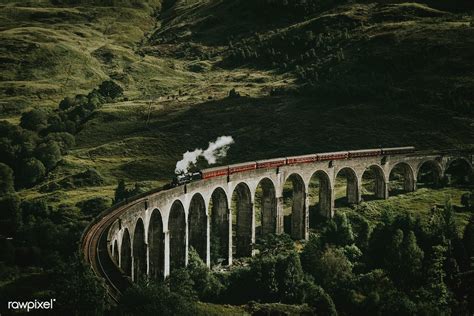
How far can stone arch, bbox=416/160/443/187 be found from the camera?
94.0 meters

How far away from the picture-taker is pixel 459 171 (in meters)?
96.4

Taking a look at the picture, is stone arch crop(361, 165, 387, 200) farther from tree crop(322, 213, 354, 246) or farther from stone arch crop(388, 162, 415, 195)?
tree crop(322, 213, 354, 246)

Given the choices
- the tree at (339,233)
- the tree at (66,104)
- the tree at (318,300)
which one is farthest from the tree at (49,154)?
the tree at (318,300)

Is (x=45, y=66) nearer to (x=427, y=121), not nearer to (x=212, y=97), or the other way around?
(x=212, y=97)

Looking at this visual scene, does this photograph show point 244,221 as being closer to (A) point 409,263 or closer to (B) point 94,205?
(A) point 409,263

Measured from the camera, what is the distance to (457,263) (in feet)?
203

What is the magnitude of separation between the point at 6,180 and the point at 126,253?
6232cm

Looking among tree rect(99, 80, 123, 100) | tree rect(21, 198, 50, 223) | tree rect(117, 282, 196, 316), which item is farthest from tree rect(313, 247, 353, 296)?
tree rect(99, 80, 123, 100)

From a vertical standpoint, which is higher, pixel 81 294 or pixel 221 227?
pixel 221 227

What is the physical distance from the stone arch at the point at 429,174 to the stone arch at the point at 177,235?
48877mm

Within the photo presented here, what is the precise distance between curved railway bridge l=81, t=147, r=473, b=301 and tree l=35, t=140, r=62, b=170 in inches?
1710

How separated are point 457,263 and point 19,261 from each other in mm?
48729

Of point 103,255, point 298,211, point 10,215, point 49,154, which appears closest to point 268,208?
point 298,211

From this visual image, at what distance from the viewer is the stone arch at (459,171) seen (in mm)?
93500
